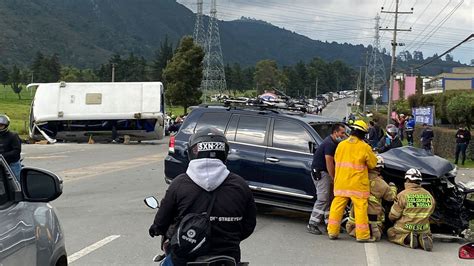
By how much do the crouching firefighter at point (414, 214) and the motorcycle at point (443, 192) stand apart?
477mm

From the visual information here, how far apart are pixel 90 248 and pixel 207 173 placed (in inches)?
183

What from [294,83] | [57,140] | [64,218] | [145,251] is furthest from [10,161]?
[294,83]

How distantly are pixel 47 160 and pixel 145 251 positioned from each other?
13843 mm

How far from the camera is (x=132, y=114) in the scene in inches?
1190

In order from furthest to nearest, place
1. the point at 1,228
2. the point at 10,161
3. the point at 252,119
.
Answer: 1. the point at 252,119
2. the point at 10,161
3. the point at 1,228

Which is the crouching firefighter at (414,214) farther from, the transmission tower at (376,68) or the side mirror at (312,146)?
the transmission tower at (376,68)

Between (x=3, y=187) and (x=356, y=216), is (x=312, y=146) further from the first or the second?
(x=3, y=187)

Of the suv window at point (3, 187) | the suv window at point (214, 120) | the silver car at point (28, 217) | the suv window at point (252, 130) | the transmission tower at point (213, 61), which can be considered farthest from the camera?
the transmission tower at point (213, 61)

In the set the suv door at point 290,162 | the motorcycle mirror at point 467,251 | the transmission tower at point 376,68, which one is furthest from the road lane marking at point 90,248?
the transmission tower at point 376,68

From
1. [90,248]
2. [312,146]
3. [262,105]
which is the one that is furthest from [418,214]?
[90,248]

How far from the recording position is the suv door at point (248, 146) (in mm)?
10086

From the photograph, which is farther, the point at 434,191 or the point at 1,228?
the point at 434,191

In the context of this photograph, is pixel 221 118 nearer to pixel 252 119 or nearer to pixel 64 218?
pixel 252 119

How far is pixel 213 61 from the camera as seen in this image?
9756 centimetres
